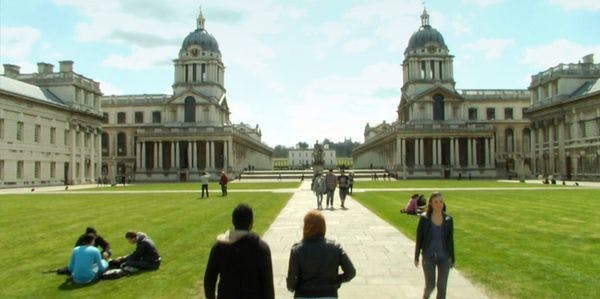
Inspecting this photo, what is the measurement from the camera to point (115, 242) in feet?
51.1

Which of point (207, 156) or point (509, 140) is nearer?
point (207, 156)

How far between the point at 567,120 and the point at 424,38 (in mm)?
38771

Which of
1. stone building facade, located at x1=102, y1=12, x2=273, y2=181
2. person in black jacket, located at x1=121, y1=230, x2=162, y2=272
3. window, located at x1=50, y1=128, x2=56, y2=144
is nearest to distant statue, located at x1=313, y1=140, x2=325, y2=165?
stone building facade, located at x1=102, y1=12, x2=273, y2=181

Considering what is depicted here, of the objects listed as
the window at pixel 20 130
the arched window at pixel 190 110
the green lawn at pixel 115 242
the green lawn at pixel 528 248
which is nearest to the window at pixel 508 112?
the arched window at pixel 190 110

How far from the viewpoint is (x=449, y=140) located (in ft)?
310

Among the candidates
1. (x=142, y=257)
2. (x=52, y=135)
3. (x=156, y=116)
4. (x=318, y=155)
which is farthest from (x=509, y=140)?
(x=142, y=257)

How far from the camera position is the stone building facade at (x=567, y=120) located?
214 ft

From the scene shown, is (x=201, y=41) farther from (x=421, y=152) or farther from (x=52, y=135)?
(x=421, y=152)

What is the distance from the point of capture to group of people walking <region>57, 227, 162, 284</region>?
10606 mm

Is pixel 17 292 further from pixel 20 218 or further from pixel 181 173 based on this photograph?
pixel 181 173

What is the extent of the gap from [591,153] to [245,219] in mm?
69363

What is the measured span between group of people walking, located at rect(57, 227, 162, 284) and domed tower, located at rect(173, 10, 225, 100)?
90.4m

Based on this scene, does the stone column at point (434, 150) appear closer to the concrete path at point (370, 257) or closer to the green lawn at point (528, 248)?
the green lawn at point (528, 248)

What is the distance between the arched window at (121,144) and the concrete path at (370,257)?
94776 mm
